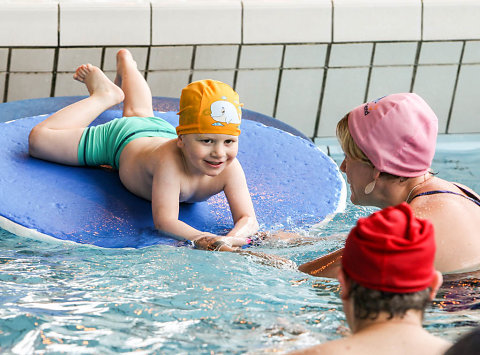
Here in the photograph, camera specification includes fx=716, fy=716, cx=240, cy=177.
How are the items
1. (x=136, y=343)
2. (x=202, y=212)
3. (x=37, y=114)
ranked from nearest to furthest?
(x=136, y=343)
(x=202, y=212)
(x=37, y=114)

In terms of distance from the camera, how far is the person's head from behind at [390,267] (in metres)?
1.45

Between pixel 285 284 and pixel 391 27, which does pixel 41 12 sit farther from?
pixel 285 284

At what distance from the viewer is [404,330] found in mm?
1444

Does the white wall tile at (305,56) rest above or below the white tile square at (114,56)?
above

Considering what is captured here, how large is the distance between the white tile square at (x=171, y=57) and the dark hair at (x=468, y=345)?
3.74m

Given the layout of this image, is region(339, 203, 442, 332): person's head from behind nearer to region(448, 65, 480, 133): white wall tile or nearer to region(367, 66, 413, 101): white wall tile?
region(367, 66, 413, 101): white wall tile

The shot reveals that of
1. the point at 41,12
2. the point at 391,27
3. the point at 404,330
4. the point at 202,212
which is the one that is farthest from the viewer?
the point at 391,27

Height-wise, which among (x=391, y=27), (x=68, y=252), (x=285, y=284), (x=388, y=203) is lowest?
(x=68, y=252)

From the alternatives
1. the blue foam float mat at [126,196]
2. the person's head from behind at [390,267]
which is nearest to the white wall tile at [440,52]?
the blue foam float mat at [126,196]

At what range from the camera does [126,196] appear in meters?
3.34

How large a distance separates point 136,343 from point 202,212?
1504mm

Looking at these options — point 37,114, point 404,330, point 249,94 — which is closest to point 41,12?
point 37,114

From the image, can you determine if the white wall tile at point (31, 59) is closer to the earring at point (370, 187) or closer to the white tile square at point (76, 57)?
the white tile square at point (76, 57)

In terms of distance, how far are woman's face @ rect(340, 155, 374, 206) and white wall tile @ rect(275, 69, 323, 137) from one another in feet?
8.10
